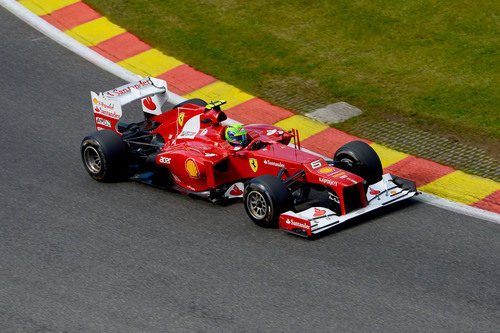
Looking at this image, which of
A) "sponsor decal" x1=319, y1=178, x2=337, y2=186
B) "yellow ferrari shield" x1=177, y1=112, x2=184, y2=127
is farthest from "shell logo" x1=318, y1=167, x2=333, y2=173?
"yellow ferrari shield" x1=177, y1=112, x2=184, y2=127

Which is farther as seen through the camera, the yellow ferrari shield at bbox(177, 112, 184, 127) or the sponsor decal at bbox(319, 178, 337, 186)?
the yellow ferrari shield at bbox(177, 112, 184, 127)

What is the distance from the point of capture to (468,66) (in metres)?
14.3

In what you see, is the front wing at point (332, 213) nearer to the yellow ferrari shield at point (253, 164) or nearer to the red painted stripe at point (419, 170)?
the red painted stripe at point (419, 170)

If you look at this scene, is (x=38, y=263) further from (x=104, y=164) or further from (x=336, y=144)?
(x=336, y=144)

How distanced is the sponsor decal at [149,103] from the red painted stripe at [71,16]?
4961 mm

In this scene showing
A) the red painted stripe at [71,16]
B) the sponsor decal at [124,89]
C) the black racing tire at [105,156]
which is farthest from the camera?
the red painted stripe at [71,16]

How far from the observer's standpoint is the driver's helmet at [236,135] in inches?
420

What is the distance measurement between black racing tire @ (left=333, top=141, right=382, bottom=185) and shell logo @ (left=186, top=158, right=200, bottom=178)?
A: 197cm

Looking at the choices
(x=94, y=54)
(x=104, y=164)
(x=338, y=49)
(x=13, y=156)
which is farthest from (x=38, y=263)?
(x=338, y=49)

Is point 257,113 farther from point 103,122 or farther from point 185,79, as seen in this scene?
point 103,122

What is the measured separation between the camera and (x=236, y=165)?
10703 mm

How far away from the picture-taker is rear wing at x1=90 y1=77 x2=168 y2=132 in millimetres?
11812

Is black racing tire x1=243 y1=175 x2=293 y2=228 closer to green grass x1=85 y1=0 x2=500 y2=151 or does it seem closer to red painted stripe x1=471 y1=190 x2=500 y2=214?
red painted stripe x1=471 y1=190 x2=500 y2=214

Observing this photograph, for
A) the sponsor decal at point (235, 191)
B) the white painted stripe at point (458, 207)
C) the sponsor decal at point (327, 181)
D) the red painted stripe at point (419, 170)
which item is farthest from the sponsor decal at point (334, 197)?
the red painted stripe at point (419, 170)
